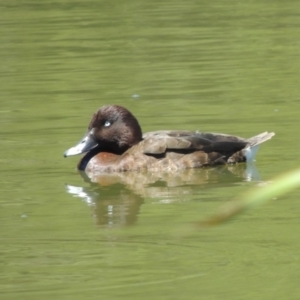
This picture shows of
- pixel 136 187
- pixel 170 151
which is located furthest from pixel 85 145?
pixel 136 187

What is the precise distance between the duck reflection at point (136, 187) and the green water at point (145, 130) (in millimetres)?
25

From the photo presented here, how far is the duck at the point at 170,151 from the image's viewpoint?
10836 millimetres

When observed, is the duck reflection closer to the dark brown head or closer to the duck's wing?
the duck's wing

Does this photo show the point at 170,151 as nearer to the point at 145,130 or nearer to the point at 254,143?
the point at 254,143

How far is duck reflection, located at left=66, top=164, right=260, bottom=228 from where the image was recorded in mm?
8906

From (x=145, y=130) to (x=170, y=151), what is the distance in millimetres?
1593

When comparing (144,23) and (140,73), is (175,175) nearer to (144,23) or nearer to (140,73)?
(140,73)

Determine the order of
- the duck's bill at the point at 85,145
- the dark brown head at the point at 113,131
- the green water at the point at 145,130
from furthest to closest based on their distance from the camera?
1. the dark brown head at the point at 113,131
2. the duck's bill at the point at 85,145
3. the green water at the point at 145,130

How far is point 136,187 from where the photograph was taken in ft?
33.2

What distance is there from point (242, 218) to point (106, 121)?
3.53 m

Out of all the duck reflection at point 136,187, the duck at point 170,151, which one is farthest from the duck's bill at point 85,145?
the duck reflection at point 136,187

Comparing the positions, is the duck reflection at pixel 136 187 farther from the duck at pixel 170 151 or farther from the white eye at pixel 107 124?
the white eye at pixel 107 124

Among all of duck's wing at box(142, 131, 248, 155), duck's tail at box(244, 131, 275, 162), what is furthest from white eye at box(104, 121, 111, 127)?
duck's tail at box(244, 131, 275, 162)

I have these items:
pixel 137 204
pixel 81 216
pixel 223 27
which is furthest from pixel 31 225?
pixel 223 27
